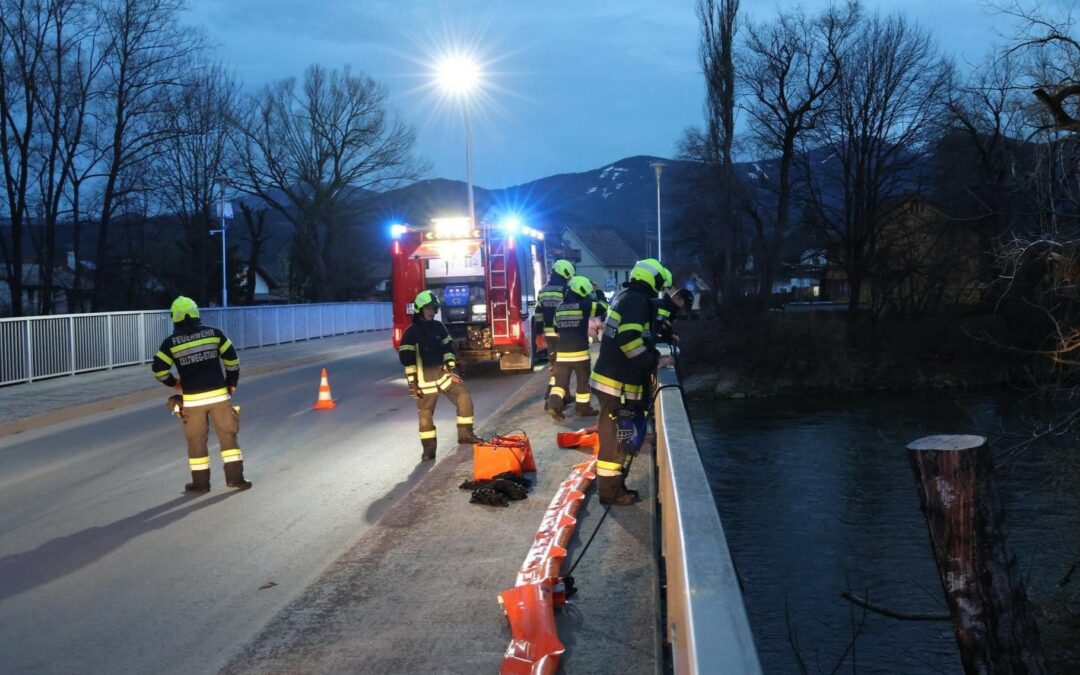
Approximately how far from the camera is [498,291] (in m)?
19.0

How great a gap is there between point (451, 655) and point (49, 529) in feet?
16.3

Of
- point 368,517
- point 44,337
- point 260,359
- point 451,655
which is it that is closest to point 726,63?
point 260,359

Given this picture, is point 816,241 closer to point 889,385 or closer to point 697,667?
point 889,385

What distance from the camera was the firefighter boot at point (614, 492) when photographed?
7.46 meters

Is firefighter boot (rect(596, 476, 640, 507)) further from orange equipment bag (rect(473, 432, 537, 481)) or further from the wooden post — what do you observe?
the wooden post

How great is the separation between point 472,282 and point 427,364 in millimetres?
9032

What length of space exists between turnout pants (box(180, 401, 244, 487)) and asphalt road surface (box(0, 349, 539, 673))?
21 cm

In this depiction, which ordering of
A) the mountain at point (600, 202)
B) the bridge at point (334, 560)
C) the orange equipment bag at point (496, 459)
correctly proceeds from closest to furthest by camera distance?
the bridge at point (334, 560), the orange equipment bag at point (496, 459), the mountain at point (600, 202)

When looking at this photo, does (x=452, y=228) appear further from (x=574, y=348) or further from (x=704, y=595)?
(x=704, y=595)

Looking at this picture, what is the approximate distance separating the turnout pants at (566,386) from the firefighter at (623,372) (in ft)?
14.0

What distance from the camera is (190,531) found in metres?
7.97

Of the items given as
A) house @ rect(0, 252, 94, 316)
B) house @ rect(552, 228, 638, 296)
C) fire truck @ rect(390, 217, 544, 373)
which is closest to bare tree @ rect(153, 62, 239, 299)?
house @ rect(0, 252, 94, 316)

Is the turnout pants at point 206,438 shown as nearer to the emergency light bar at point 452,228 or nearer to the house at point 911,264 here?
the emergency light bar at point 452,228

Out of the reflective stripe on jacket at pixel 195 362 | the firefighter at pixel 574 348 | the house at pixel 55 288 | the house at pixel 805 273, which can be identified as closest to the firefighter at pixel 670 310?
the firefighter at pixel 574 348
